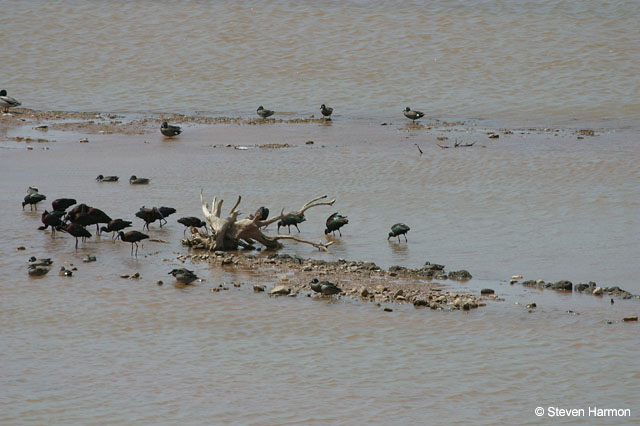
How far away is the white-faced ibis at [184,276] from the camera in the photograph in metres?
11.9

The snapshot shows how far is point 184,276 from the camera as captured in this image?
11.9 meters

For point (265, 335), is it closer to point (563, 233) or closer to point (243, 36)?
point (563, 233)

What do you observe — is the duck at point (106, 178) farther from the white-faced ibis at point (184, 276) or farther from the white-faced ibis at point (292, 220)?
the white-faced ibis at point (184, 276)

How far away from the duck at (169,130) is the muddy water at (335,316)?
11.2ft

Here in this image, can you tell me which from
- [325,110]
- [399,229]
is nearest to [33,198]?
[399,229]

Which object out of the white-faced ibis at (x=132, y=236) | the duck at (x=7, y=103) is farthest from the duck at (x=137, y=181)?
the duck at (x=7, y=103)

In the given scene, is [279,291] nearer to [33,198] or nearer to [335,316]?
[335,316]

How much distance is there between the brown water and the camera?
8.95 metres

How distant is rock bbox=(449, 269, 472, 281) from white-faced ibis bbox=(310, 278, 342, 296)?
5.33ft

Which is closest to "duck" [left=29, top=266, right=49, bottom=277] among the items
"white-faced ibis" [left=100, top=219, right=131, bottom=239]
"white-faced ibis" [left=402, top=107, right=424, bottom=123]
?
"white-faced ibis" [left=100, top=219, right=131, bottom=239]

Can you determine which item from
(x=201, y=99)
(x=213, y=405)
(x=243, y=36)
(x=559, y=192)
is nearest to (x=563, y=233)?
(x=559, y=192)

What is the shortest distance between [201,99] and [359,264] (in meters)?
16.1

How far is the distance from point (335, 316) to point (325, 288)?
0.59 metres

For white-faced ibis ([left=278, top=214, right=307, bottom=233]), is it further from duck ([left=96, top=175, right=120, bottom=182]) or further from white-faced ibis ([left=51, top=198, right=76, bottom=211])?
duck ([left=96, top=175, right=120, bottom=182])
